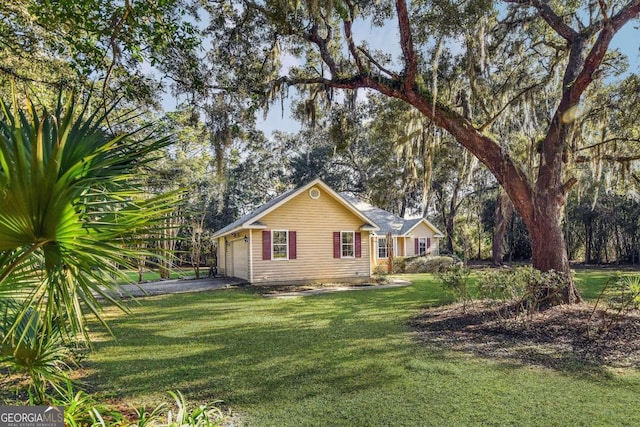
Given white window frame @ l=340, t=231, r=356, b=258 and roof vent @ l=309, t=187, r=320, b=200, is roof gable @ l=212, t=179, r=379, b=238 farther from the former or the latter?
white window frame @ l=340, t=231, r=356, b=258

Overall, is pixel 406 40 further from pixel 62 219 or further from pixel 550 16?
pixel 62 219

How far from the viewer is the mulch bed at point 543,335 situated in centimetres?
488

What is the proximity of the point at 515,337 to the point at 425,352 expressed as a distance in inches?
69.2

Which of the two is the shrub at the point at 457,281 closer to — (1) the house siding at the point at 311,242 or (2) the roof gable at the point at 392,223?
(1) the house siding at the point at 311,242

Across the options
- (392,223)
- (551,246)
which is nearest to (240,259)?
(392,223)

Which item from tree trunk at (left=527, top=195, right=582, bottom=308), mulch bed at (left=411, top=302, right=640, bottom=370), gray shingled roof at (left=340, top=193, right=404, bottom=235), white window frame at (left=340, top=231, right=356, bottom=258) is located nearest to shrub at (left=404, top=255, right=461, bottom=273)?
gray shingled roof at (left=340, top=193, right=404, bottom=235)

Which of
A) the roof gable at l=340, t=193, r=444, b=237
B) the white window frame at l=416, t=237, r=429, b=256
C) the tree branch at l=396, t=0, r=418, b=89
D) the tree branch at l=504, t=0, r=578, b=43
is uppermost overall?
the tree branch at l=504, t=0, r=578, b=43

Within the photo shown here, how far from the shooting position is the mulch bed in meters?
4.88

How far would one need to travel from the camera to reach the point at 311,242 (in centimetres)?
1463

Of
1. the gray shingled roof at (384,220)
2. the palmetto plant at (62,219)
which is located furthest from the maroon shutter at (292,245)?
the palmetto plant at (62,219)

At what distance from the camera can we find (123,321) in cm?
777

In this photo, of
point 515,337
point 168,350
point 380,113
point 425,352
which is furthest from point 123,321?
point 380,113

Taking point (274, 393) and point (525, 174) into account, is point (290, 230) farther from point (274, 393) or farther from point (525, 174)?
point (274, 393)

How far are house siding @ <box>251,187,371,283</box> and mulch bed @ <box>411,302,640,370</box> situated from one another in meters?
7.46
